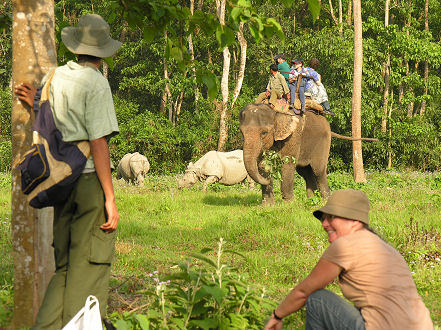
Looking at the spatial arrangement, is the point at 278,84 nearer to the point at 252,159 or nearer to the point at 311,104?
the point at 311,104

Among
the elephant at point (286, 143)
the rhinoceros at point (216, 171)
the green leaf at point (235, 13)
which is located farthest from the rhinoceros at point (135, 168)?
the green leaf at point (235, 13)

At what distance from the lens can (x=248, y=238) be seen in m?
9.38

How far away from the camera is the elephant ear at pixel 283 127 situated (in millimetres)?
13047

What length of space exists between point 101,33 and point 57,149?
0.78 meters

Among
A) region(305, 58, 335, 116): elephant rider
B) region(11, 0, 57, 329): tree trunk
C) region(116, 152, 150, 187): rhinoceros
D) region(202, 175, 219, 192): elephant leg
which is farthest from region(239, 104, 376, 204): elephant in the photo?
region(11, 0, 57, 329): tree trunk

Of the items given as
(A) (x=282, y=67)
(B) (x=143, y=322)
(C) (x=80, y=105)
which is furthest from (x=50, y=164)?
(A) (x=282, y=67)

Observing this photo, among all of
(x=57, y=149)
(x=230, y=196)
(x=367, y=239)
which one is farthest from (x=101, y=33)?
(x=230, y=196)

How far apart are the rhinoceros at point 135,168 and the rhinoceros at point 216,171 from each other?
5.16ft

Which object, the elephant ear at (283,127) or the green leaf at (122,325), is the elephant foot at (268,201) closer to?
the elephant ear at (283,127)

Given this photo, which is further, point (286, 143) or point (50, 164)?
point (286, 143)

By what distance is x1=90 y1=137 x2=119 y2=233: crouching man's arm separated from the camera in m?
3.80

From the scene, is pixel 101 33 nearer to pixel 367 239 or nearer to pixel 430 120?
pixel 367 239

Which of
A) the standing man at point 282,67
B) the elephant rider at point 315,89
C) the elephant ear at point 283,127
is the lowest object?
the elephant ear at point 283,127

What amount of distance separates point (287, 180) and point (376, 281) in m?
9.93
